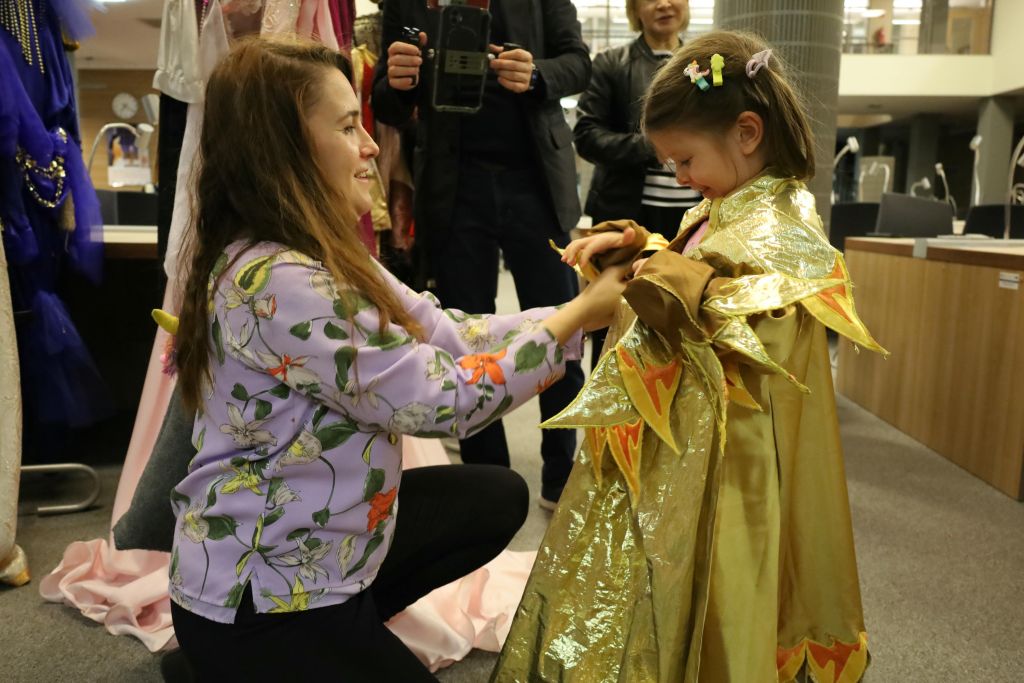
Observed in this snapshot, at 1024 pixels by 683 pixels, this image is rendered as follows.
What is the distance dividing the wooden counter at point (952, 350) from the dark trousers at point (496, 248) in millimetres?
1226

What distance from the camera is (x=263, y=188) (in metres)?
1.01

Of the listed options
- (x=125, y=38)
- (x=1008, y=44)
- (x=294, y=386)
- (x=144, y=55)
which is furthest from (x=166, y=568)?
(x=1008, y=44)

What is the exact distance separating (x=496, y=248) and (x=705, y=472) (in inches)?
40.4

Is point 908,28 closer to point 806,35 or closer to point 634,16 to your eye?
point 806,35

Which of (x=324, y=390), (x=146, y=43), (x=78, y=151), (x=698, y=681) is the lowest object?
(x=698, y=681)

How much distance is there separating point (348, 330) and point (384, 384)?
2.8 inches

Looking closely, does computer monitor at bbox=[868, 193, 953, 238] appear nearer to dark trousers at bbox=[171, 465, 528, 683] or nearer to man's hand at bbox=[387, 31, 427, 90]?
man's hand at bbox=[387, 31, 427, 90]

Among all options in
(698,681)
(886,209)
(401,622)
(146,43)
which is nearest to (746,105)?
(698,681)

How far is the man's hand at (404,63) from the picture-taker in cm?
173

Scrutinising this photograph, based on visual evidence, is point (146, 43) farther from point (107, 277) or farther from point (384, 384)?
point (384, 384)

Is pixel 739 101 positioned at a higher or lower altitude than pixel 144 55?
lower

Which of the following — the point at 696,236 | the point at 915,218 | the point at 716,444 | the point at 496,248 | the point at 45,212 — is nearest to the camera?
the point at 716,444

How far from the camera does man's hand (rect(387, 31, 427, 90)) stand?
5.68ft

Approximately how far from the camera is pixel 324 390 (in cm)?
97
